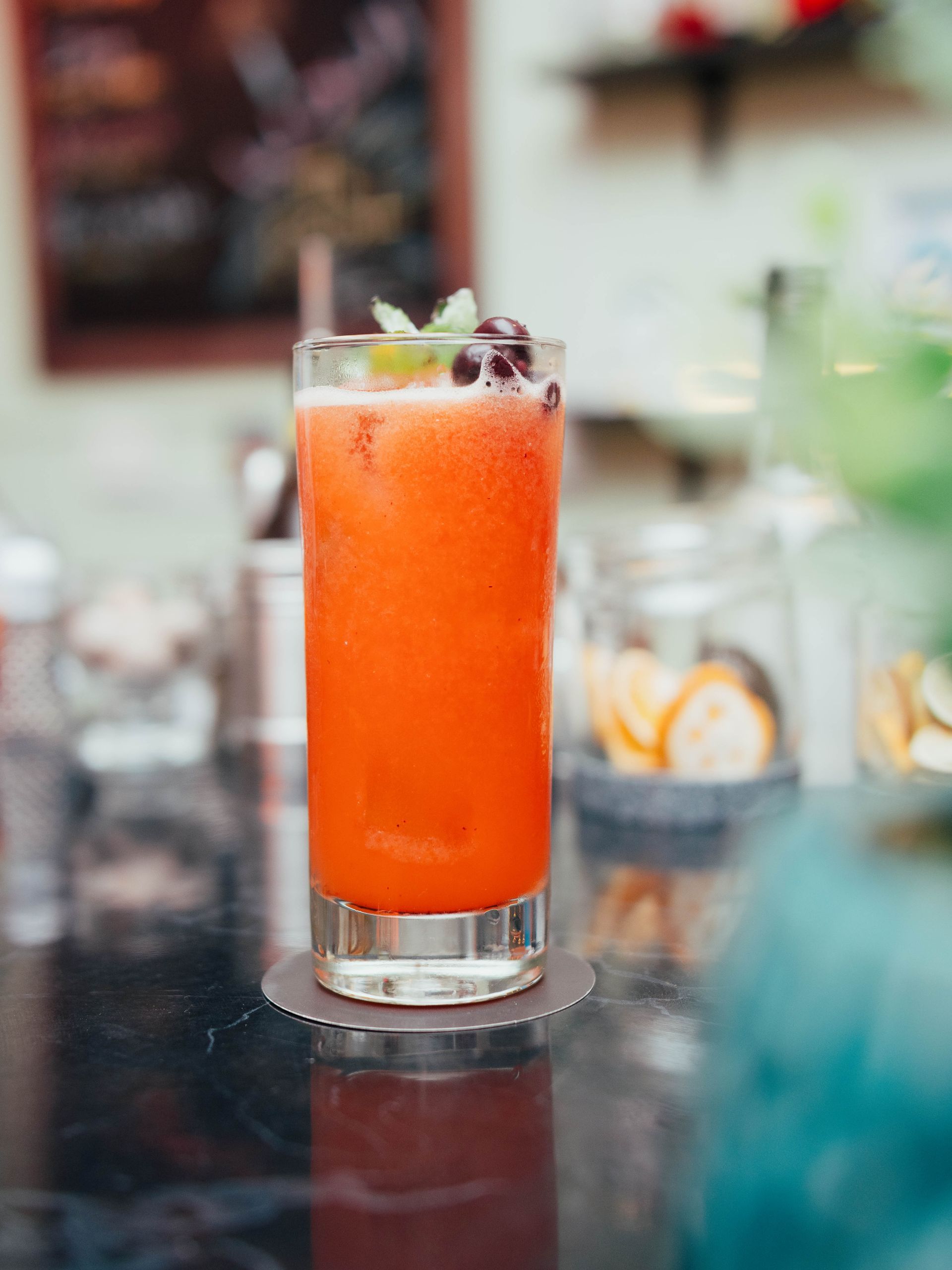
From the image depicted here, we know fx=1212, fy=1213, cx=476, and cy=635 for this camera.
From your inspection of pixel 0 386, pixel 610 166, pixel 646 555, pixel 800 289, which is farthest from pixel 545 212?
pixel 800 289

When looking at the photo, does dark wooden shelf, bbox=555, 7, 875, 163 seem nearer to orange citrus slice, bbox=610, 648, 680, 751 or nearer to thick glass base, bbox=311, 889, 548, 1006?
orange citrus slice, bbox=610, 648, 680, 751

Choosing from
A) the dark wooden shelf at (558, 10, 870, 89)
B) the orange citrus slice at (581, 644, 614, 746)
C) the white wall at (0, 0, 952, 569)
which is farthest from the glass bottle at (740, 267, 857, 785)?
the dark wooden shelf at (558, 10, 870, 89)

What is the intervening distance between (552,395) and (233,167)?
2411 millimetres

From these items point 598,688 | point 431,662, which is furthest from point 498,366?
point 598,688

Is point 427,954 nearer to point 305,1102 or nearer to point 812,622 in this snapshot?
point 305,1102

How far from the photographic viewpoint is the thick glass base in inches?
25.3

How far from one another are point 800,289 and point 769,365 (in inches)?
20.9

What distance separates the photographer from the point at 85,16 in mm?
2877

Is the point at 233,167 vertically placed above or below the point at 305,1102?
above

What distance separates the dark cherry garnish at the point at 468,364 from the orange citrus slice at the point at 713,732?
49 cm

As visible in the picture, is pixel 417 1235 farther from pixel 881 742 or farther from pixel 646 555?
pixel 646 555

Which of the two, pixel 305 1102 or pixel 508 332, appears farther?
pixel 508 332

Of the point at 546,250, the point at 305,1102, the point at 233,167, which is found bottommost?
the point at 305,1102

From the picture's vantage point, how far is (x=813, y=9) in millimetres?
2164
